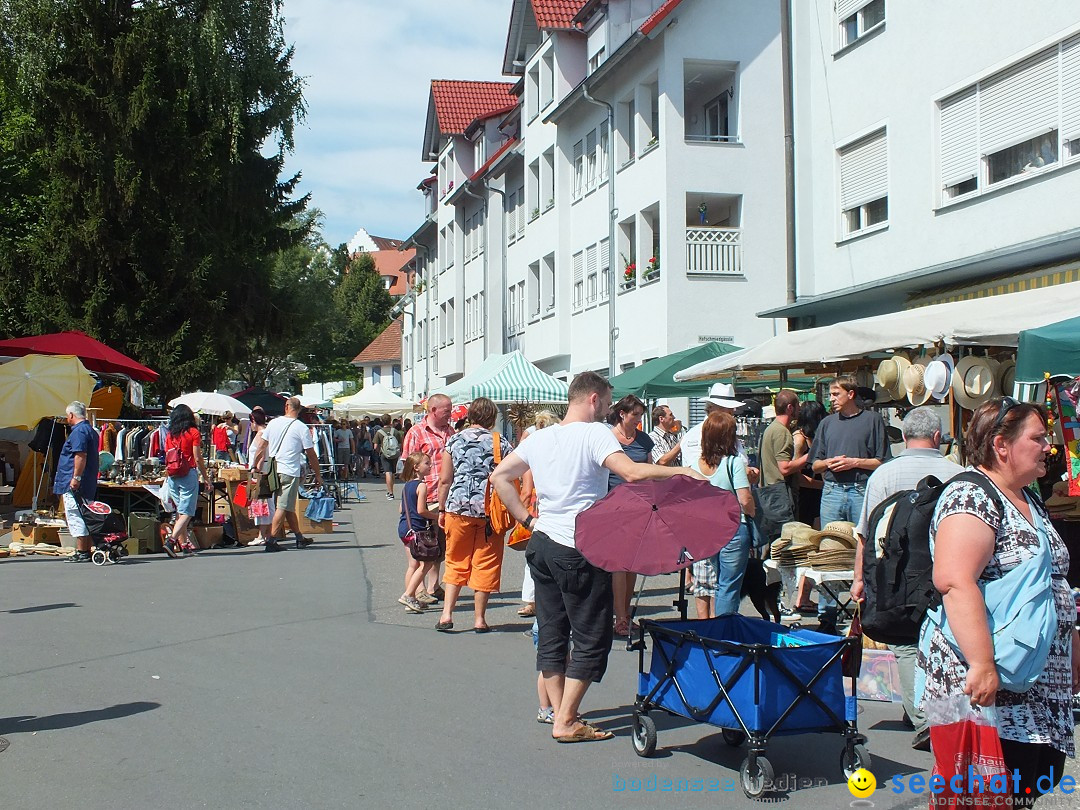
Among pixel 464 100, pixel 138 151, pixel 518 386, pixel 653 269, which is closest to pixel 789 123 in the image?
pixel 653 269

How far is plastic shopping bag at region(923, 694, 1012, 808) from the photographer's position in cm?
349

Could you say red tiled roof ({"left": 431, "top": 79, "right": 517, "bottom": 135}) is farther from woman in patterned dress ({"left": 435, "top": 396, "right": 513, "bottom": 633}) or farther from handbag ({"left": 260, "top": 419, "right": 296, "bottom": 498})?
woman in patterned dress ({"left": 435, "top": 396, "right": 513, "bottom": 633})

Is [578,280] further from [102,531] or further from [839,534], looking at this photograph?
[839,534]

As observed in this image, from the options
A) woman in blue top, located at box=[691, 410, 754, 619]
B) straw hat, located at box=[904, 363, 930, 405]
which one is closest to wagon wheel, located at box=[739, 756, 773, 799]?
woman in blue top, located at box=[691, 410, 754, 619]

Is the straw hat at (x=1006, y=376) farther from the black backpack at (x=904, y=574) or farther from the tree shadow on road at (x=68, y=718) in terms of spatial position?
the tree shadow on road at (x=68, y=718)

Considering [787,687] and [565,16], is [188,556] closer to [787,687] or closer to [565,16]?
[787,687]

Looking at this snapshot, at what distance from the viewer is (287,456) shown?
1505 cm

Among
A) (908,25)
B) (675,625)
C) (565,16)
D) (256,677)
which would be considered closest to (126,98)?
(565,16)

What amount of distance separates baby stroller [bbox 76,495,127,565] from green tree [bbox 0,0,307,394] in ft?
46.8

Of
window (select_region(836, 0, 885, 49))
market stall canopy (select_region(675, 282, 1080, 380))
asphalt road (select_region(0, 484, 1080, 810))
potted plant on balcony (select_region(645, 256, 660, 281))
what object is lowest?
asphalt road (select_region(0, 484, 1080, 810))

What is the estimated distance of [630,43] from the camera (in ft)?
79.3

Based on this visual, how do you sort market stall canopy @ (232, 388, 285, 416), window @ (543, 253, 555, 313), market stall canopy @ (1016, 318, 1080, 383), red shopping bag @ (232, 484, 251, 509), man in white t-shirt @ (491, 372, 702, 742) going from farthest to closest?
window @ (543, 253, 555, 313)
market stall canopy @ (232, 388, 285, 416)
red shopping bag @ (232, 484, 251, 509)
market stall canopy @ (1016, 318, 1080, 383)
man in white t-shirt @ (491, 372, 702, 742)
